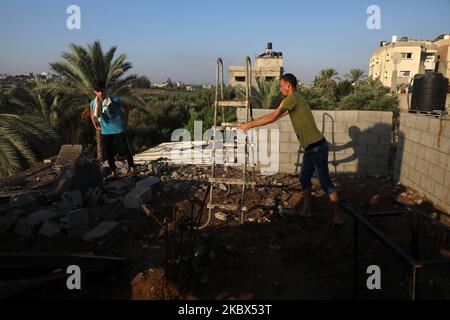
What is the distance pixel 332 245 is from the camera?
4.01 meters

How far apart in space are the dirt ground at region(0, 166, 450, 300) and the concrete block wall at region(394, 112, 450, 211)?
12.5 inches

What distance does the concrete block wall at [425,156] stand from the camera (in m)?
5.23

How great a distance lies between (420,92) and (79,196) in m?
6.86

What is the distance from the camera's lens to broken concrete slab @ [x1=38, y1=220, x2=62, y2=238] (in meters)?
4.12

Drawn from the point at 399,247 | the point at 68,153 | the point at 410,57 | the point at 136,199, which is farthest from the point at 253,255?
the point at 410,57

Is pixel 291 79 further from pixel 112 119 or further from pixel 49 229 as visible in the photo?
pixel 49 229

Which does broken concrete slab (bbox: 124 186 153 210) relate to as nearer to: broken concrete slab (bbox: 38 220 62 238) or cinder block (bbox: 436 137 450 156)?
broken concrete slab (bbox: 38 220 62 238)

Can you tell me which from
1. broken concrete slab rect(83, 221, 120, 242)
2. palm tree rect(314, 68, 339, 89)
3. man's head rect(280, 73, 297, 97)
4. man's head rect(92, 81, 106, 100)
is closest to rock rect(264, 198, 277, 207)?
man's head rect(280, 73, 297, 97)

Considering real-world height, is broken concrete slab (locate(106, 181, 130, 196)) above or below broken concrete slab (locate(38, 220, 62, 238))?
above

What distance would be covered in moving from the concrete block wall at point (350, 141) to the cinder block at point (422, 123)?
0.87 m
